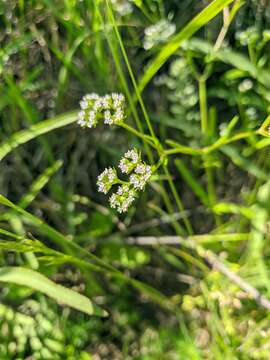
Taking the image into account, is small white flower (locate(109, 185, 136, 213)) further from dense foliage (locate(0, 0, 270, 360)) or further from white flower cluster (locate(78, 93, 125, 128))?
dense foliage (locate(0, 0, 270, 360))

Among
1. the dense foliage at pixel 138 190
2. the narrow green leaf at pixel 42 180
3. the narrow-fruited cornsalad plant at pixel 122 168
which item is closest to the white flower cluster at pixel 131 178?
the narrow-fruited cornsalad plant at pixel 122 168

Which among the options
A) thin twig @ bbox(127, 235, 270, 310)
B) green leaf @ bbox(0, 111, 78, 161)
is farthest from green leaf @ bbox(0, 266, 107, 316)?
thin twig @ bbox(127, 235, 270, 310)

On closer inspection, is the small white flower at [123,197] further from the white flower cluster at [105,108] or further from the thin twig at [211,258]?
the thin twig at [211,258]

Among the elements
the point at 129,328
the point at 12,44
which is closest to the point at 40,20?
the point at 12,44

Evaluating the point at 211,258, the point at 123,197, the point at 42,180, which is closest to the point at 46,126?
the point at 42,180

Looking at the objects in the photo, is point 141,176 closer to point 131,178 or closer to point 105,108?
point 131,178
